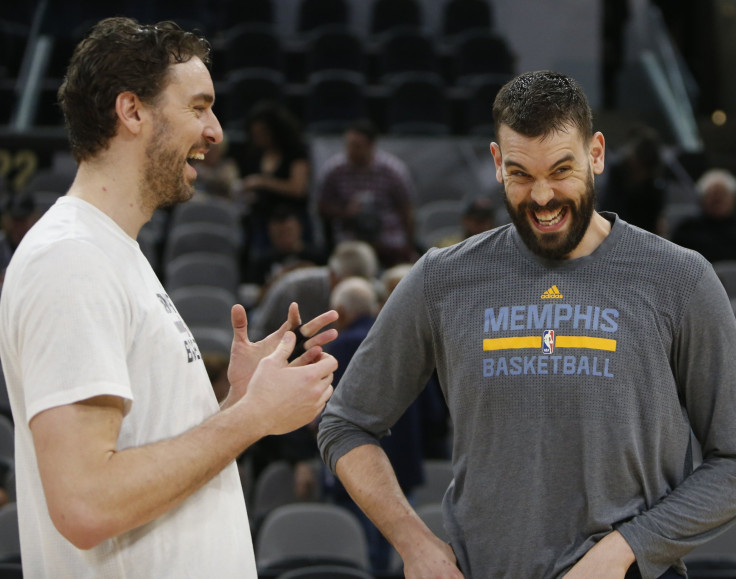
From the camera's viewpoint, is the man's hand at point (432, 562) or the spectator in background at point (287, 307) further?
the spectator in background at point (287, 307)

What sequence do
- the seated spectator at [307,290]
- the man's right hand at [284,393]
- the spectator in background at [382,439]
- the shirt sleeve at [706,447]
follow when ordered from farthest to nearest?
1. the seated spectator at [307,290]
2. the spectator in background at [382,439]
3. the shirt sleeve at [706,447]
4. the man's right hand at [284,393]

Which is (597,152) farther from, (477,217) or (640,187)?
(640,187)

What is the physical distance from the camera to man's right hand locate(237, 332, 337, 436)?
183 centimetres

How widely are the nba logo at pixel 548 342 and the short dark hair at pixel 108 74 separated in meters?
0.88

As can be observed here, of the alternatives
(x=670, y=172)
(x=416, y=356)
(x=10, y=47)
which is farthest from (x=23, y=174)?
(x=416, y=356)

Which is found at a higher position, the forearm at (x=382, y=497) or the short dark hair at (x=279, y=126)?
the short dark hair at (x=279, y=126)

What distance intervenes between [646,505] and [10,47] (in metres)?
10.7

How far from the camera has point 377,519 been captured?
2156 mm

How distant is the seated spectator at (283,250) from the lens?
7168mm

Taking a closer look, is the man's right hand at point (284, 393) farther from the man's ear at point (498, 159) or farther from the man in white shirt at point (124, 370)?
the man's ear at point (498, 159)

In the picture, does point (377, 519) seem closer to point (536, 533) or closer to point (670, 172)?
point (536, 533)

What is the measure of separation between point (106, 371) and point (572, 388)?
0.88 meters

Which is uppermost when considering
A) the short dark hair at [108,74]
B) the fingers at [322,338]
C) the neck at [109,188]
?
the short dark hair at [108,74]

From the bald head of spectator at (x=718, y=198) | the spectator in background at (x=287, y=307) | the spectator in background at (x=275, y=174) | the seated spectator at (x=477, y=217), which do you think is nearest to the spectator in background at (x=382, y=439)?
the spectator in background at (x=287, y=307)
